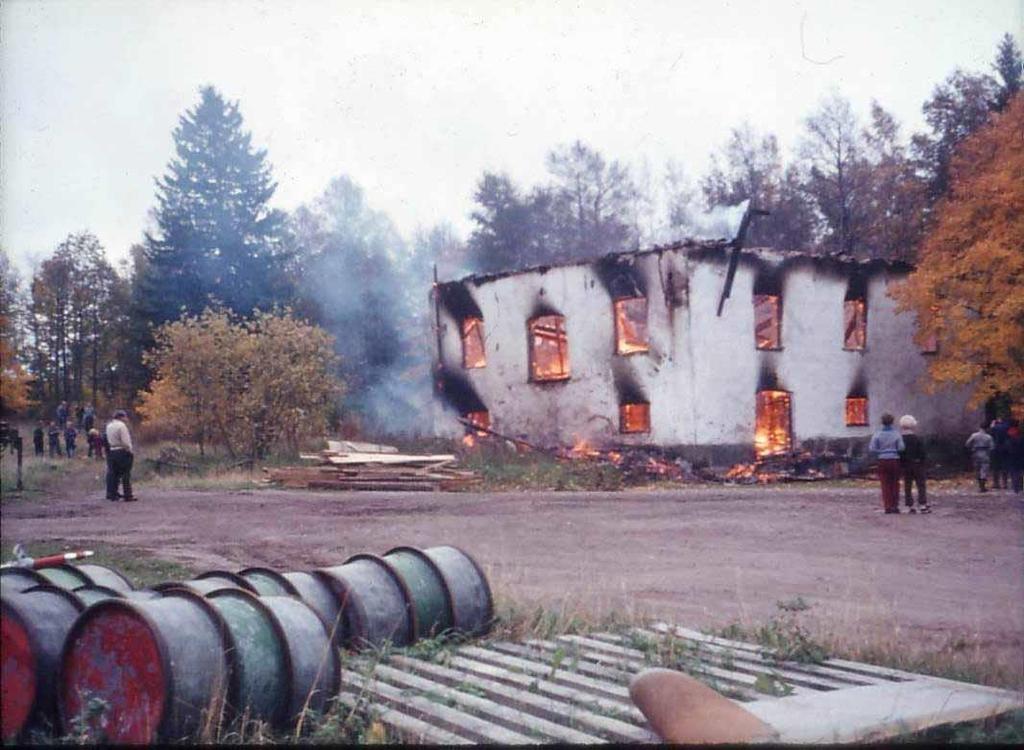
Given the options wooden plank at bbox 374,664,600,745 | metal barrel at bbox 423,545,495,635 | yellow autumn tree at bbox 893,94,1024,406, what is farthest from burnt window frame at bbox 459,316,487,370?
wooden plank at bbox 374,664,600,745

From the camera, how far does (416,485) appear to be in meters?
17.9

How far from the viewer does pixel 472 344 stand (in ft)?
83.5

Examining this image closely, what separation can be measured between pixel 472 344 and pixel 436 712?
837 inches

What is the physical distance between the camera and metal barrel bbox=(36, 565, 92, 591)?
5215mm

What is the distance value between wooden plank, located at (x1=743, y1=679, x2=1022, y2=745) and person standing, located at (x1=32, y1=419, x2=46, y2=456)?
4.72 m

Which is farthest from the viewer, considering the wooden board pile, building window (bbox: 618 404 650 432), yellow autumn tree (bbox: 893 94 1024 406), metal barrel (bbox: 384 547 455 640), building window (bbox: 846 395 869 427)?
building window (bbox: 846 395 869 427)

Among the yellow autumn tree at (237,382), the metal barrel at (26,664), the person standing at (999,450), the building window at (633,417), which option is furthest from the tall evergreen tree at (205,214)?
the person standing at (999,450)

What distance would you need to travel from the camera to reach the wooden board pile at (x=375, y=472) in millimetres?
17359

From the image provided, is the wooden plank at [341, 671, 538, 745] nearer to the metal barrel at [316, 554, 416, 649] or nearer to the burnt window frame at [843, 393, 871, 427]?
the metal barrel at [316, 554, 416, 649]

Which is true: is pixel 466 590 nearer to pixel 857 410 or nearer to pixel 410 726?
pixel 410 726

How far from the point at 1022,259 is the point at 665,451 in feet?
27.9

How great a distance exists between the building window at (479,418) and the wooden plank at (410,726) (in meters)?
20.3

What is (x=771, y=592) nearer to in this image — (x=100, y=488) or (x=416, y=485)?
(x=100, y=488)

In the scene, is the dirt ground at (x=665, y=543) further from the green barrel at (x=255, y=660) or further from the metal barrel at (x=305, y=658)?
the green barrel at (x=255, y=660)
